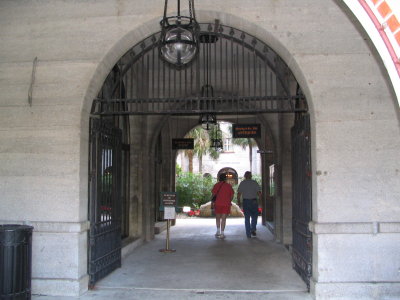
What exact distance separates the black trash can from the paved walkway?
2.31ft

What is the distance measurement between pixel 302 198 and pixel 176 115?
3.92 metres

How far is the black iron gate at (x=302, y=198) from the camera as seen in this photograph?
605 cm

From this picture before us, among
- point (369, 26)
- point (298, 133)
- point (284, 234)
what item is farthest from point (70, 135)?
point (284, 234)

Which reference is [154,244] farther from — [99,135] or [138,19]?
[138,19]

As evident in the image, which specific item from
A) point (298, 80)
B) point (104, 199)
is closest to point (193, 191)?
point (104, 199)

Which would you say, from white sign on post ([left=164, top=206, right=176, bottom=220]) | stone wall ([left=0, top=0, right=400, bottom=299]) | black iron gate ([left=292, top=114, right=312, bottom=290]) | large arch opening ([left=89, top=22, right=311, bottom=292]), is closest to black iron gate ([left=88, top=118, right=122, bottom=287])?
large arch opening ([left=89, top=22, right=311, bottom=292])

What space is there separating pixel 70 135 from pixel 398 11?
4.71 meters

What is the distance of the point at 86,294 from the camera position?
19.4 feet

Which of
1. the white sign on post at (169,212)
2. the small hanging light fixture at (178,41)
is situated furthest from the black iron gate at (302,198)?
the white sign on post at (169,212)

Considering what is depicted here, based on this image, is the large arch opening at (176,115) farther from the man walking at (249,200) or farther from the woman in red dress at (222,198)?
the woman in red dress at (222,198)

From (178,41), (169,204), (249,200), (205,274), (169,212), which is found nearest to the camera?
(178,41)

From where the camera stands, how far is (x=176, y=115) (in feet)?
31.1

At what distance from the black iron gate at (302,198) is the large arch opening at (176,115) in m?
0.03

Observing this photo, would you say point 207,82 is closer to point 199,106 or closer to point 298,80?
point 199,106
